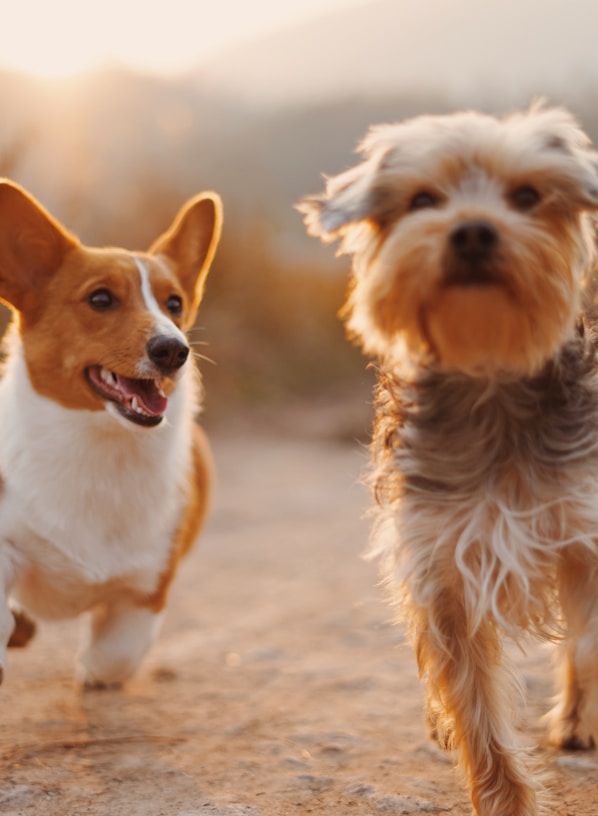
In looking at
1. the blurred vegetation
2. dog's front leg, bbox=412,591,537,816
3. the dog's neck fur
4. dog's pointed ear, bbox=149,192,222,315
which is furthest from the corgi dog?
the blurred vegetation

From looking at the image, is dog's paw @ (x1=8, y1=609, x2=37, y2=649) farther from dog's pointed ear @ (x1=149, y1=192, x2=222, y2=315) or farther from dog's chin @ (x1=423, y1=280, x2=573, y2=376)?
dog's chin @ (x1=423, y1=280, x2=573, y2=376)

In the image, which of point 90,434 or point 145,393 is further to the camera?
point 90,434

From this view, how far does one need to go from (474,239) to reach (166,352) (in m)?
1.60

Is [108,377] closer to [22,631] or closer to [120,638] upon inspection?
[120,638]

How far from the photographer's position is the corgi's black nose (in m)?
4.14

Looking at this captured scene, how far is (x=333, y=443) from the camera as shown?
13.3 m

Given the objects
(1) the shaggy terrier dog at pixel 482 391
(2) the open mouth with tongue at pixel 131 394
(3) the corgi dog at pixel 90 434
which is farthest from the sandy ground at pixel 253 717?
(2) the open mouth with tongue at pixel 131 394

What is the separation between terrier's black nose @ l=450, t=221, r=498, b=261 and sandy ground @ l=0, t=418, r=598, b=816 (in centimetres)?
178

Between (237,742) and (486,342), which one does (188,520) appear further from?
(486,342)

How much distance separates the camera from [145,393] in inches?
171

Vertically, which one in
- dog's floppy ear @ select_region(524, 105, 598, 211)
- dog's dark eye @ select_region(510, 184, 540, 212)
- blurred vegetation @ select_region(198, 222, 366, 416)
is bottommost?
dog's dark eye @ select_region(510, 184, 540, 212)

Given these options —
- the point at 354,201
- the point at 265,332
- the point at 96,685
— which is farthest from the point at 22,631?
the point at 265,332

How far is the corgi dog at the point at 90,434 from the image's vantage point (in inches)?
168

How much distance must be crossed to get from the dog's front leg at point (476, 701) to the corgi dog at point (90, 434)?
1.46m
